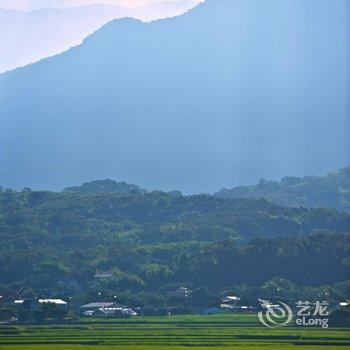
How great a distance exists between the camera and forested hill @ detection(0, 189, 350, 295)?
72.5m

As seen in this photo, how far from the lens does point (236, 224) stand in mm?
95312

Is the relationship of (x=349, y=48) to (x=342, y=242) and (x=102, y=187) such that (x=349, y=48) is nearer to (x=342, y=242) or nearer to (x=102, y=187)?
(x=102, y=187)

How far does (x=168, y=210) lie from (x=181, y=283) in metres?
31.9

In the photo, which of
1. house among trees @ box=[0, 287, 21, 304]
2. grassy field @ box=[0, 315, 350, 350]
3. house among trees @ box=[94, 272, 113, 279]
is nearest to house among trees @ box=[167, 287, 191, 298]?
house among trees @ box=[94, 272, 113, 279]

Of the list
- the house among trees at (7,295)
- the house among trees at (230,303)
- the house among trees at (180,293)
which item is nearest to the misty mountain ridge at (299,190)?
the house among trees at (180,293)

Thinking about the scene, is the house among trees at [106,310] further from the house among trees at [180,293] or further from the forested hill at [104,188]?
the forested hill at [104,188]

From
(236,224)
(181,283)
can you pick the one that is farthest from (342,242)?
(236,224)

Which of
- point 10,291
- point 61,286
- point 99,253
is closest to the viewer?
point 10,291

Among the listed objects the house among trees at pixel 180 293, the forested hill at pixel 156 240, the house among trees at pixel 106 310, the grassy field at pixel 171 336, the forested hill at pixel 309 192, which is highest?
the forested hill at pixel 309 192

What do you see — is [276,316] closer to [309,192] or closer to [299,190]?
[309,192]
